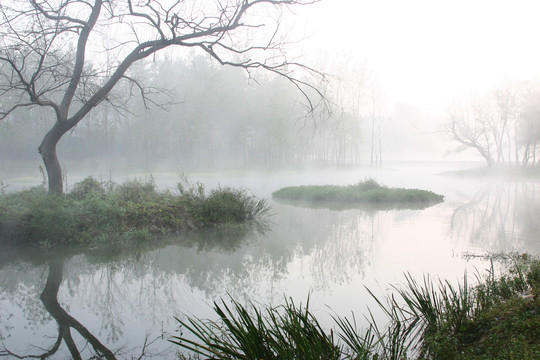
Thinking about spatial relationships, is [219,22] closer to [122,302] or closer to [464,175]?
[122,302]

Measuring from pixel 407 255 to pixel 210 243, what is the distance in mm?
3701

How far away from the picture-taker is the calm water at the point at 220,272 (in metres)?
4.16

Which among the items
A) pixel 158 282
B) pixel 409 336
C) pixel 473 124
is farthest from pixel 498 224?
pixel 473 124

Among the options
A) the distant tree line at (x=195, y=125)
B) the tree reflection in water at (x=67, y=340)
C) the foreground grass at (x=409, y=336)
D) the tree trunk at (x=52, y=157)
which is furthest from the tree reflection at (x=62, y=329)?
the distant tree line at (x=195, y=125)

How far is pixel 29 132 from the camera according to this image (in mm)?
30750

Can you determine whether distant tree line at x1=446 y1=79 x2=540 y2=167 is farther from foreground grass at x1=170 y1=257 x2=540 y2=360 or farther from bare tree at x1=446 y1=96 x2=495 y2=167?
foreground grass at x1=170 y1=257 x2=540 y2=360

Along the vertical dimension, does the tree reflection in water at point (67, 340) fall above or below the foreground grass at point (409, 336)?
below

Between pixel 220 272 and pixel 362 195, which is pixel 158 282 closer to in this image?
pixel 220 272

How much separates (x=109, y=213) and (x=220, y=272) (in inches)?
147

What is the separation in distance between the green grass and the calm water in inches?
203

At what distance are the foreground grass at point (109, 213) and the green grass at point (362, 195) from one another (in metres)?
6.08

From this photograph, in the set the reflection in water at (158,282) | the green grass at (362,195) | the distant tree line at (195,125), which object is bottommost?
the reflection in water at (158,282)

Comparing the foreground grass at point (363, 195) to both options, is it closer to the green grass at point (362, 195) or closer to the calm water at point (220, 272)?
the green grass at point (362, 195)

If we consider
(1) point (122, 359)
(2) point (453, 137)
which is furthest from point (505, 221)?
(2) point (453, 137)
